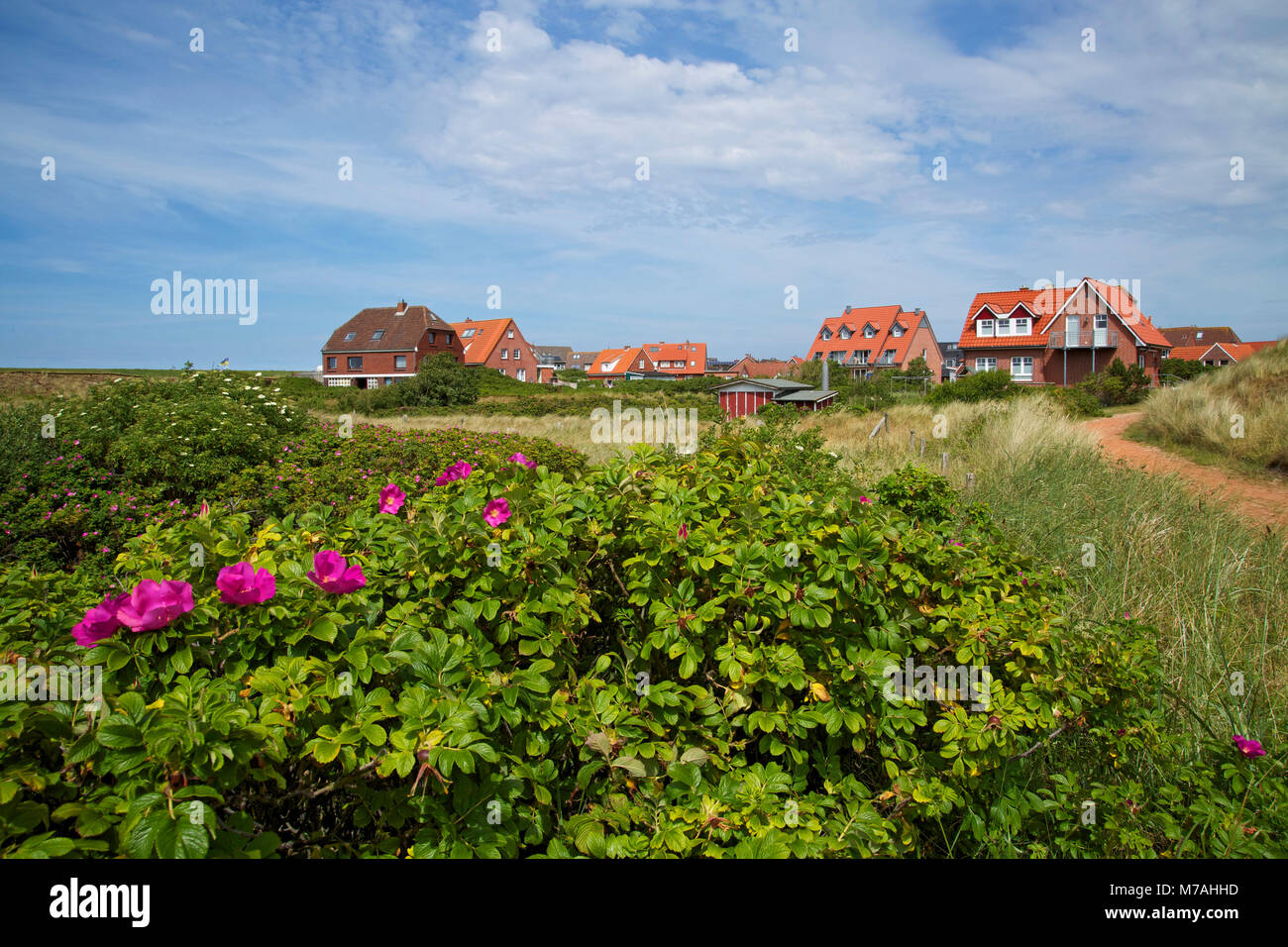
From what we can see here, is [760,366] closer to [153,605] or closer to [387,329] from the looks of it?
[387,329]

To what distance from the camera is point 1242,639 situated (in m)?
4.23

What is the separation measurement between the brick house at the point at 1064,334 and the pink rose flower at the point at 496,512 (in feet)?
134

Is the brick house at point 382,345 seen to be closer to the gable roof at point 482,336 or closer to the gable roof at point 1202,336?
the gable roof at point 482,336

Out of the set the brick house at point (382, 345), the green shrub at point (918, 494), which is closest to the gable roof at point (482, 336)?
the brick house at point (382, 345)

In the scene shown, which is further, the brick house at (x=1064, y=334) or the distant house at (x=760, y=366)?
the distant house at (x=760, y=366)

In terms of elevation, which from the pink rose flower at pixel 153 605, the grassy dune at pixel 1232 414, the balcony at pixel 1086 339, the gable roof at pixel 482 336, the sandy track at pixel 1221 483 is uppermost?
the gable roof at pixel 482 336

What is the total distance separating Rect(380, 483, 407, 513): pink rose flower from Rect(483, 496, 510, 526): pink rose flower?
475 mm

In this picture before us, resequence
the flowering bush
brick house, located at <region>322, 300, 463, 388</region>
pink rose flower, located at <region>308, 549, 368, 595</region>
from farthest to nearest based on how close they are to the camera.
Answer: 1. brick house, located at <region>322, 300, 463, 388</region>
2. pink rose flower, located at <region>308, 549, 368, 595</region>
3. the flowering bush

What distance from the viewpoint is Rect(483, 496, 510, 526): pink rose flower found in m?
2.16

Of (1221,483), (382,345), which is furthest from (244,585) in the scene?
(382,345)

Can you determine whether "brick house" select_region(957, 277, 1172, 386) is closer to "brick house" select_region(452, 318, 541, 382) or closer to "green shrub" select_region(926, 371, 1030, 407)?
"green shrub" select_region(926, 371, 1030, 407)

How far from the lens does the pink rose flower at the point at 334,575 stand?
173cm

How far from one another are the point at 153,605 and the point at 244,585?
7.0 inches

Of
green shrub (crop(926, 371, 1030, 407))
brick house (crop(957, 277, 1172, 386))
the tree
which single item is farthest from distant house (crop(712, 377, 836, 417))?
the tree
